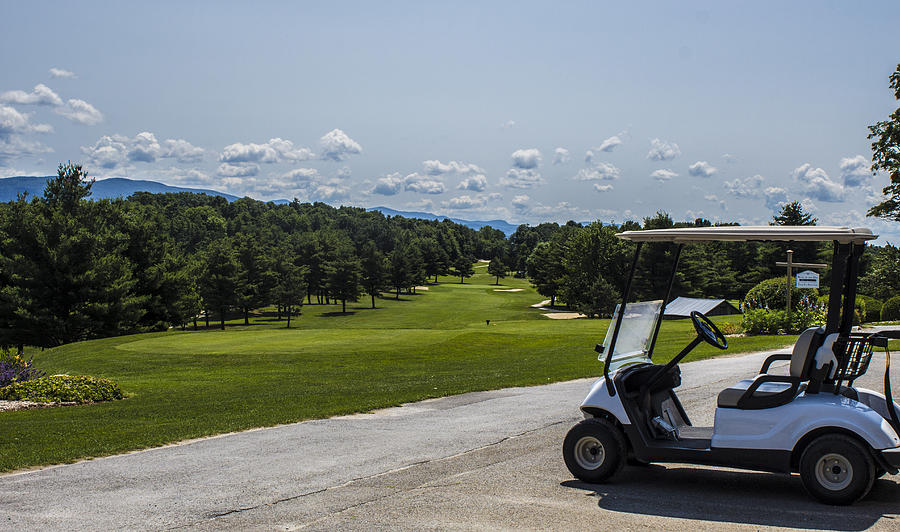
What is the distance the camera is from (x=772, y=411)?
6480 millimetres

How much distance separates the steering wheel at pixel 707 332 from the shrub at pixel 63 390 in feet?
41.2

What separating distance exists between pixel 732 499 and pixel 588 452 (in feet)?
4.48

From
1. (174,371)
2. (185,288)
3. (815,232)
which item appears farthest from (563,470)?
(185,288)

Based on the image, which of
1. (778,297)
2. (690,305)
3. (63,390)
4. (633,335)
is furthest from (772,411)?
(690,305)

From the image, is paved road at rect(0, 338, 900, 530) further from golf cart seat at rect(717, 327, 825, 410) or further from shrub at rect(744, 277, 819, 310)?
shrub at rect(744, 277, 819, 310)

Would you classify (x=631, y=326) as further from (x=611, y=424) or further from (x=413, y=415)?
(x=413, y=415)

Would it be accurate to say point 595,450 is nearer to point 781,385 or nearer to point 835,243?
point 781,385

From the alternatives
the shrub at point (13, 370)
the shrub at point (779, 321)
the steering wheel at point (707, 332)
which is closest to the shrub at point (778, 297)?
the shrub at point (779, 321)

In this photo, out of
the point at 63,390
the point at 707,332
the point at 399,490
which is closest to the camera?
the point at 707,332

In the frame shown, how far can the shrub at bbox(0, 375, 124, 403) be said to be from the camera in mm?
14562

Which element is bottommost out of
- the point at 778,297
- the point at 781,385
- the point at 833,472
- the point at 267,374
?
the point at 267,374

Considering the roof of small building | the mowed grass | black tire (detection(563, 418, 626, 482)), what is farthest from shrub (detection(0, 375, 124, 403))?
the roof of small building

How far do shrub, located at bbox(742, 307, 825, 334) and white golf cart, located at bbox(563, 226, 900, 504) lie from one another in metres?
21.3

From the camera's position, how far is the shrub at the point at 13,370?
49.9 ft
